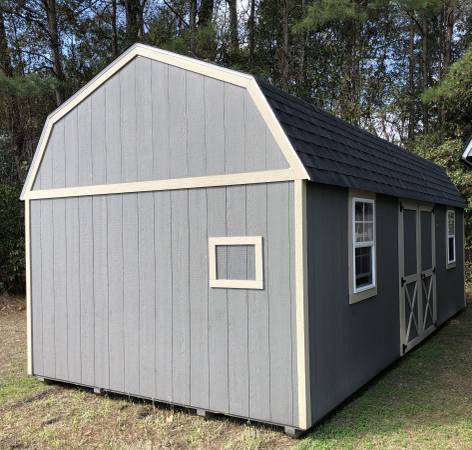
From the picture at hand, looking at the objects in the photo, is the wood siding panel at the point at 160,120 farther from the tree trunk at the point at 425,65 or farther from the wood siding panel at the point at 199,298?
the tree trunk at the point at 425,65

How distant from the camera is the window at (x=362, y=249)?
15.7 ft

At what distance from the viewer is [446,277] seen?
28.3 ft

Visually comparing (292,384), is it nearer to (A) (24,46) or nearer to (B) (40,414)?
(B) (40,414)

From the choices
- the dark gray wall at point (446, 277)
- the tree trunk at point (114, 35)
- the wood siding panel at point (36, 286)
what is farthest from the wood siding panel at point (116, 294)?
the tree trunk at point (114, 35)

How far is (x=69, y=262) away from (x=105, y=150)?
1.28 meters

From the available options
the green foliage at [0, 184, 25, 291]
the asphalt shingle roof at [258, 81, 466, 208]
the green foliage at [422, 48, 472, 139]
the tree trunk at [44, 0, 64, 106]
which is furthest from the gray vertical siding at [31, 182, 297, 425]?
the green foliage at [422, 48, 472, 139]

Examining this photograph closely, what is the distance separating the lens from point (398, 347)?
20.0ft

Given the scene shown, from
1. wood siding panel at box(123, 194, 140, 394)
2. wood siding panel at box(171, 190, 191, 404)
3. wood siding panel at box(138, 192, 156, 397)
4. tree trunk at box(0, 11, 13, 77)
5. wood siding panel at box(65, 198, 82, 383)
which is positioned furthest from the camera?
tree trunk at box(0, 11, 13, 77)

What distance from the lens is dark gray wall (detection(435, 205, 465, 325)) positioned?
8133mm

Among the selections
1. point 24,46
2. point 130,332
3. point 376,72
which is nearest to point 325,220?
point 130,332

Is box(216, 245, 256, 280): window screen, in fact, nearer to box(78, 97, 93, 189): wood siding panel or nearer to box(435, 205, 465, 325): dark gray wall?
box(78, 97, 93, 189): wood siding panel

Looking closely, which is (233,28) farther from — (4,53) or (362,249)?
(362,249)

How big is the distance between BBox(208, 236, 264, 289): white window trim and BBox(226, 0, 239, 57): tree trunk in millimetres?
11456

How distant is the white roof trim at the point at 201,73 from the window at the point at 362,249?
3.92ft
